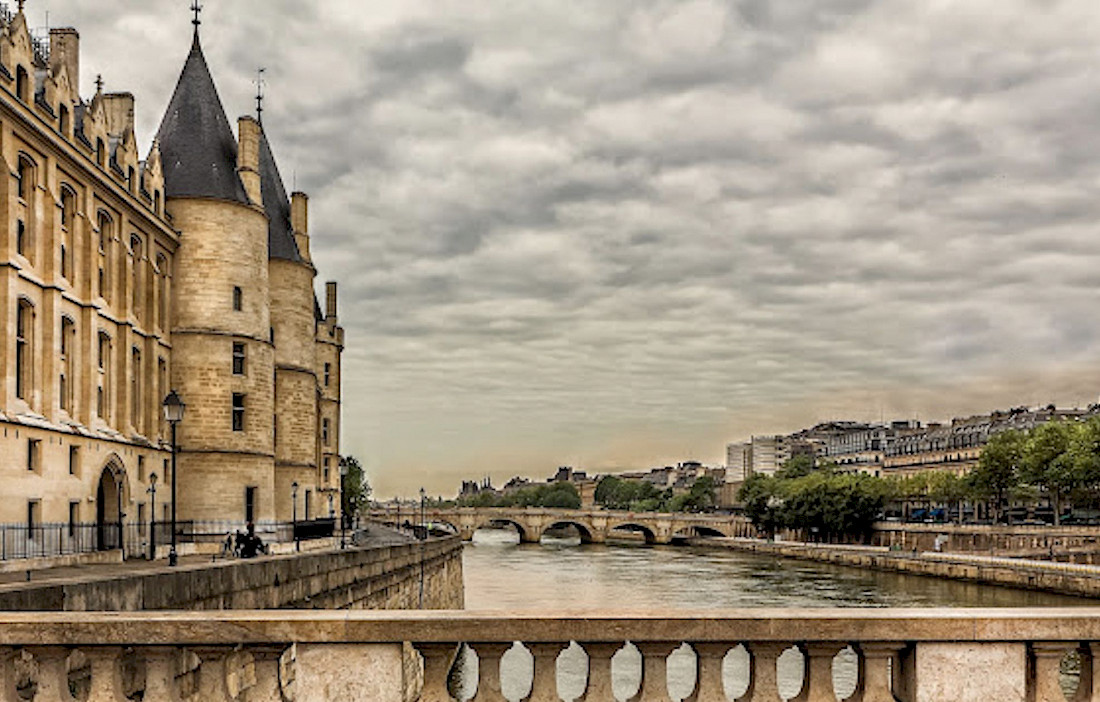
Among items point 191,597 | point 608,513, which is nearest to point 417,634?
point 191,597

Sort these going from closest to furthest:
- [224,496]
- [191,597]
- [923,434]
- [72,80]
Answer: [191,597]
[72,80]
[224,496]
[923,434]

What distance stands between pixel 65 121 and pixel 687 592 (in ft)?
144

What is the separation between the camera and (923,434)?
185500 mm

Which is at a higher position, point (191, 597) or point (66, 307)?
point (66, 307)

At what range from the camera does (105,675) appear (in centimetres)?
636

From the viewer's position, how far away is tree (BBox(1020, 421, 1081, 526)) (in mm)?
87688

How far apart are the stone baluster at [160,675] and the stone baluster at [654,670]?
2651 millimetres

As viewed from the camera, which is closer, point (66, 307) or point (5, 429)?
point (5, 429)

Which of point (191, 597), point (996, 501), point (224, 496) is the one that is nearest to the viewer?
point (191, 597)

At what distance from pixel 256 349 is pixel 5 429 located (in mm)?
14945

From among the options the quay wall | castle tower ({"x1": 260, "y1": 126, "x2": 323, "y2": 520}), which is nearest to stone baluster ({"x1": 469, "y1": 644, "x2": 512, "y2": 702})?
the quay wall

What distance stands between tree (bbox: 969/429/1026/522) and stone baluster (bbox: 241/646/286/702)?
3904 inches

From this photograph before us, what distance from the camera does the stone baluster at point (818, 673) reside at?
6.38m

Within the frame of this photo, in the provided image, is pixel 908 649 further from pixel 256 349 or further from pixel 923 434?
pixel 923 434
